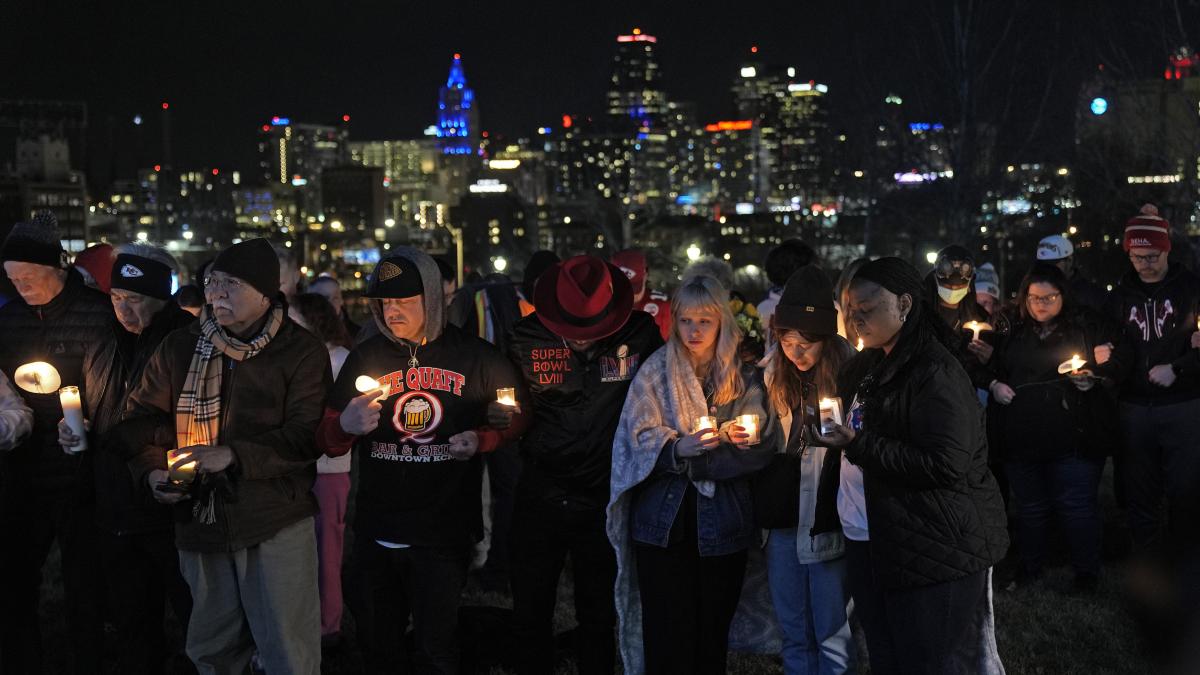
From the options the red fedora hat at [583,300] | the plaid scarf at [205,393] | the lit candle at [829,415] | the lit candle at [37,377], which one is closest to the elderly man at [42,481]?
the lit candle at [37,377]

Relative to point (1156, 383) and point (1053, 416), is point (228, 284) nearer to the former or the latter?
point (1053, 416)

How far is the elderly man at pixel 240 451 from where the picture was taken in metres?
4.32

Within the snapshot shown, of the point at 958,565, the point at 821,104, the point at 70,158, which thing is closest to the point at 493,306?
the point at 958,565

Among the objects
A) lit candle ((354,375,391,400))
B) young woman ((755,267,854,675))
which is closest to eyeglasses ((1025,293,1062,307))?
young woman ((755,267,854,675))

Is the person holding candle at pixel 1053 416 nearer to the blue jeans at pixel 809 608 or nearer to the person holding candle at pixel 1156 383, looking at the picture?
the person holding candle at pixel 1156 383

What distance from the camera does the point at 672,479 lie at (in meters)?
4.71

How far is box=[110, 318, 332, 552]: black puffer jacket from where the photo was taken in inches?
170

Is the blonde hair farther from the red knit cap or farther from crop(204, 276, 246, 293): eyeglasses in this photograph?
the red knit cap

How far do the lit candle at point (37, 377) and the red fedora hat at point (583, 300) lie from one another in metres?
2.23

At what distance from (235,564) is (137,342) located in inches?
53.6

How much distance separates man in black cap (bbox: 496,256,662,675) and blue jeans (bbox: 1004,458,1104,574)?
3400 mm

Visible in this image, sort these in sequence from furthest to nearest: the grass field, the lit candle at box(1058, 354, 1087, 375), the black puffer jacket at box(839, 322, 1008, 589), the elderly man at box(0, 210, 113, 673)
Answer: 1. the lit candle at box(1058, 354, 1087, 375)
2. the grass field
3. the elderly man at box(0, 210, 113, 673)
4. the black puffer jacket at box(839, 322, 1008, 589)

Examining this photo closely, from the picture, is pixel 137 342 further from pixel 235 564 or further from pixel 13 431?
pixel 235 564

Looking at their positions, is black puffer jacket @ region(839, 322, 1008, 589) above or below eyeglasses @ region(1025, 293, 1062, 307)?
below
